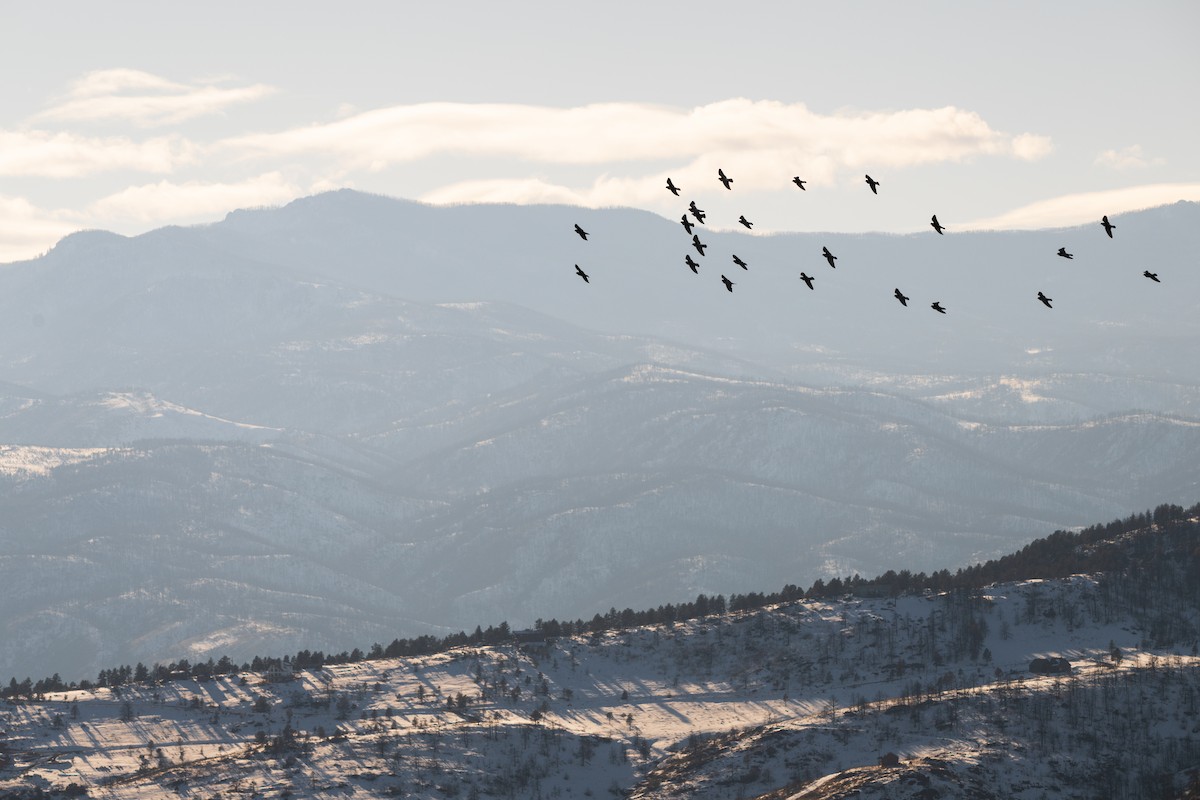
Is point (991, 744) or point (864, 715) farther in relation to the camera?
point (864, 715)

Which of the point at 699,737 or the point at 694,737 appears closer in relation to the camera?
the point at 694,737

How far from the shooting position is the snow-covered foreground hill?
527 feet

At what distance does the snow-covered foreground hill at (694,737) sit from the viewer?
16075 cm

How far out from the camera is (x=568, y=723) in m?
188

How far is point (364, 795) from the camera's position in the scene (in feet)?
534

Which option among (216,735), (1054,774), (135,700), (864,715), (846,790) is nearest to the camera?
(846,790)

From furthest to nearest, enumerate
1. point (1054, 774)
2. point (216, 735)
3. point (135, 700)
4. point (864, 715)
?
point (135, 700), point (216, 735), point (864, 715), point (1054, 774)

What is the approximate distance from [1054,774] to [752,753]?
96.0 ft

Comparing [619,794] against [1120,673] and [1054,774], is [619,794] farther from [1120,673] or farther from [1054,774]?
[1120,673]

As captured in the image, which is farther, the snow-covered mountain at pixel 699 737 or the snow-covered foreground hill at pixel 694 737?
the snow-covered foreground hill at pixel 694 737

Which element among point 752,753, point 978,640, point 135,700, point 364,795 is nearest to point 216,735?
point 135,700

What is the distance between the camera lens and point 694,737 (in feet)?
592

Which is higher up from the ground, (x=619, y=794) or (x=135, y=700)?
(x=135, y=700)

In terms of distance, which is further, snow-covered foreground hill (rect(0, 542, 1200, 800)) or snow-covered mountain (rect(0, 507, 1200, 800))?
snow-covered foreground hill (rect(0, 542, 1200, 800))
